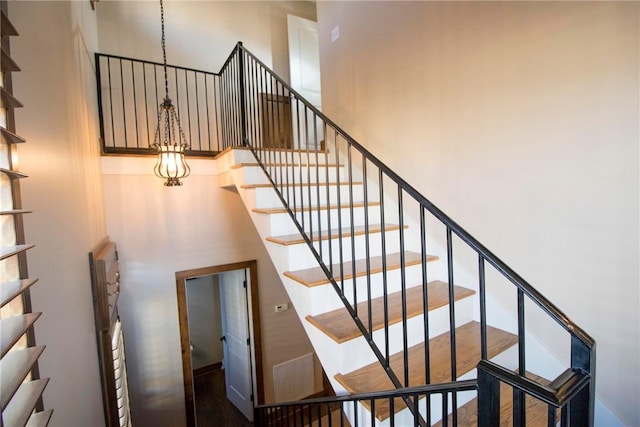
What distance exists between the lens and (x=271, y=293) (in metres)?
Answer: 4.10

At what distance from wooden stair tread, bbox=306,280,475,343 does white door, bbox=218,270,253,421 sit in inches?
95.9

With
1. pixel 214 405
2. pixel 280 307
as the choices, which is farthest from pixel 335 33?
pixel 214 405

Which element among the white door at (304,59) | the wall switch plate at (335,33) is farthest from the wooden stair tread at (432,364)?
Answer: the white door at (304,59)

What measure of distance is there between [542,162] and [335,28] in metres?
2.51

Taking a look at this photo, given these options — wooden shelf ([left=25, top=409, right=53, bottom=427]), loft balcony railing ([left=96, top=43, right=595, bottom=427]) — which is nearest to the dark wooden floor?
loft balcony railing ([left=96, top=43, right=595, bottom=427])

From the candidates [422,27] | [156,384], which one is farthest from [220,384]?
[422,27]

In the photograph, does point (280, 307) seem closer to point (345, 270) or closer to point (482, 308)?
point (345, 270)

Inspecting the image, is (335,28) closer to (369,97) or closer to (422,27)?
(369,97)

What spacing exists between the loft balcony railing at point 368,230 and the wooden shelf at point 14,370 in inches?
40.0

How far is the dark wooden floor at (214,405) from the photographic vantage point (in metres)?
4.21

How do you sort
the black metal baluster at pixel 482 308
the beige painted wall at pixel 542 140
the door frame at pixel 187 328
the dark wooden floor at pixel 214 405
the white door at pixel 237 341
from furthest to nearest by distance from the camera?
the dark wooden floor at pixel 214 405, the white door at pixel 237 341, the door frame at pixel 187 328, the beige painted wall at pixel 542 140, the black metal baluster at pixel 482 308

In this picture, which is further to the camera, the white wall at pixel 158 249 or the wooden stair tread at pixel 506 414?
the white wall at pixel 158 249

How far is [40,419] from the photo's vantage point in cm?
84

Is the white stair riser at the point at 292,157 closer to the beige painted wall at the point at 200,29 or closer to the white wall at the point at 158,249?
the white wall at the point at 158,249
